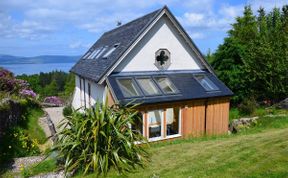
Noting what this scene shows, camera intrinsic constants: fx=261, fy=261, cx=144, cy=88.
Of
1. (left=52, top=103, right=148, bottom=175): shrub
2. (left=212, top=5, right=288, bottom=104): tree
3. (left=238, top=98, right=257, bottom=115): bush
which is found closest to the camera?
(left=52, top=103, right=148, bottom=175): shrub

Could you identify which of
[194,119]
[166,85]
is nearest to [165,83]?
[166,85]

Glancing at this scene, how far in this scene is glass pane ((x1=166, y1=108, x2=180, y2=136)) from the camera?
14768mm

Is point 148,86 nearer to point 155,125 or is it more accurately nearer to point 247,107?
point 155,125

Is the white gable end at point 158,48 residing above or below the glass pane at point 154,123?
above

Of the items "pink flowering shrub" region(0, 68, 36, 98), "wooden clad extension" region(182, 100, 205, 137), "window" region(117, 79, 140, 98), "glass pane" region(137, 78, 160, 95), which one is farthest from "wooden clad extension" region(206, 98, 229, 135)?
"pink flowering shrub" region(0, 68, 36, 98)

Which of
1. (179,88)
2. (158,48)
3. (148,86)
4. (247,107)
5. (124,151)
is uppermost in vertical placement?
(158,48)

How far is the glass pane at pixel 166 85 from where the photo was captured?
14580 millimetres

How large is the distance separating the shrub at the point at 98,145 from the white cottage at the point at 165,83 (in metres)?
4.10

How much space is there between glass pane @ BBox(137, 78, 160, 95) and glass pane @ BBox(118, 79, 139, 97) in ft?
1.62

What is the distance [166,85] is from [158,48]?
2.45 metres

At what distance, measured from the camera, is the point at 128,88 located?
13852 millimetres

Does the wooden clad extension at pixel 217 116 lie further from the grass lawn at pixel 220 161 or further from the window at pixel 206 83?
the grass lawn at pixel 220 161

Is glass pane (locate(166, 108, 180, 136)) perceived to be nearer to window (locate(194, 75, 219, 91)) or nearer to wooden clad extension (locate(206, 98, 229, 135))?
wooden clad extension (locate(206, 98, 229, 135))

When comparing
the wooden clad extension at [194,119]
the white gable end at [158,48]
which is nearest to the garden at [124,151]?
the wooden clad extension at [194,119]
